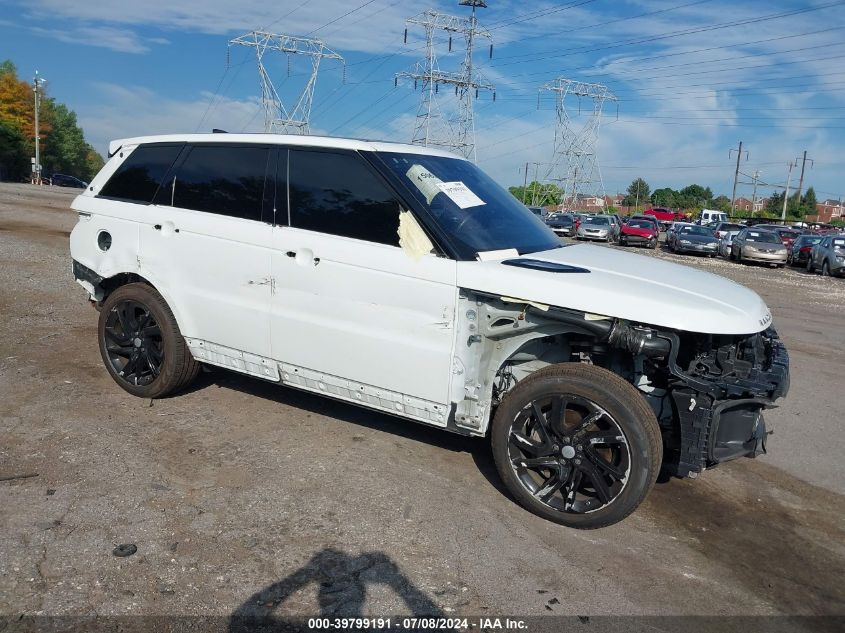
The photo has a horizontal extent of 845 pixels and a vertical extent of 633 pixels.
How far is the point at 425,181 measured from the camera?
442 centimetres

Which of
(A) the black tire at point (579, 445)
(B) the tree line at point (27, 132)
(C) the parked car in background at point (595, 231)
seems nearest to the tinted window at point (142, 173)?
(A) the black tire at point (579, 445)

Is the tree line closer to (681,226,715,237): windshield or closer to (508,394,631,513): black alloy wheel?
(681,226,715,237): windshield

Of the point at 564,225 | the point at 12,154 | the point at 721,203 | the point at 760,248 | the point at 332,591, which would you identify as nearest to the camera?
the point at 332,591

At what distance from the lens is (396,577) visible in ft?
10.6

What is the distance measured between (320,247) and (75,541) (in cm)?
209

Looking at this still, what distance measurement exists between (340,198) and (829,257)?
2604cm

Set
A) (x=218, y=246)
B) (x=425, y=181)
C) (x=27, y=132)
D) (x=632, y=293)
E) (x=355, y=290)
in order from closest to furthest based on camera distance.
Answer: (x=632, y=293), (x=355, y=290), (x=425, y=181), (x=218, y=246), (x=27, y=132)

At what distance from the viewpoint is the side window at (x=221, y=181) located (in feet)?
15.7

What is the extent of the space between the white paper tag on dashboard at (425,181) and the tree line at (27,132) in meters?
80.9

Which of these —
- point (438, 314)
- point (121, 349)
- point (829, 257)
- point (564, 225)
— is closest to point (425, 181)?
point (438, 314)

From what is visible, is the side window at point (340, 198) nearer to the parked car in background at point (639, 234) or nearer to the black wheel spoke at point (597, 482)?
the black wheel spoke at point (597, 482)

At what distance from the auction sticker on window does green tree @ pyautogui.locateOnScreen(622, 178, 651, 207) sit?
109 metres

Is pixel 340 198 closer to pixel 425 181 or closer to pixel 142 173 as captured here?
pixel 425 181

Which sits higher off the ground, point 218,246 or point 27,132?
point 27,132
